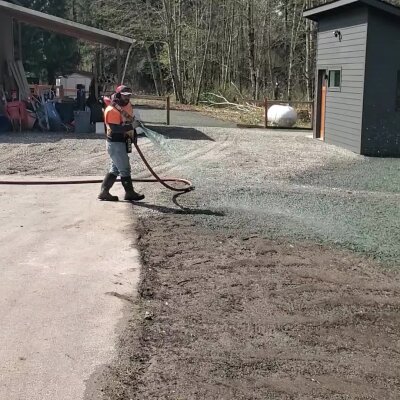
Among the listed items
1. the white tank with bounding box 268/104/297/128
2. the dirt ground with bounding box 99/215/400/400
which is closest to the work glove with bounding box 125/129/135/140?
the dirt ground with bounding box 99/215/400/400

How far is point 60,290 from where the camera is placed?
207 inches

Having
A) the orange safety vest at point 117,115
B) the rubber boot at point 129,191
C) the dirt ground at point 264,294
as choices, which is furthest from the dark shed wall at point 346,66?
the orange safety vest at point 117,115

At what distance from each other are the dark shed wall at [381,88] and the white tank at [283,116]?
302 inches

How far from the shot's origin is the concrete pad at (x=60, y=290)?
3785mm

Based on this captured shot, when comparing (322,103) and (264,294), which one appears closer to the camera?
(264,294)

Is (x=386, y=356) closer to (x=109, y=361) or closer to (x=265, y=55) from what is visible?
(x=109, y=361)

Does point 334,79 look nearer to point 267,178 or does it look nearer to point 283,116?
point 283,116

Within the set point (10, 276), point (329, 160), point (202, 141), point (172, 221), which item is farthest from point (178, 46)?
point (10, 276)

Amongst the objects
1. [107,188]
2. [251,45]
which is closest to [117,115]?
[107,188]

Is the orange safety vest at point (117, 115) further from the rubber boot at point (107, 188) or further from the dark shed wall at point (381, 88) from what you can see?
the dark shed wall at point (381, 88)

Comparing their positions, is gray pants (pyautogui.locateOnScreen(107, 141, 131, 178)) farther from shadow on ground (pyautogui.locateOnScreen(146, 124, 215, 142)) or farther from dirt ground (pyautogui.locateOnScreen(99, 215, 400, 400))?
shadow on ground (pyautogui.locateOnScreen(146, 124, 215, 142))

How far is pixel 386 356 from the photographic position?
13.6 ft

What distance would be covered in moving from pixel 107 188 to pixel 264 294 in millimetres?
4223

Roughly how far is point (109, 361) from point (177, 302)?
1204mm
